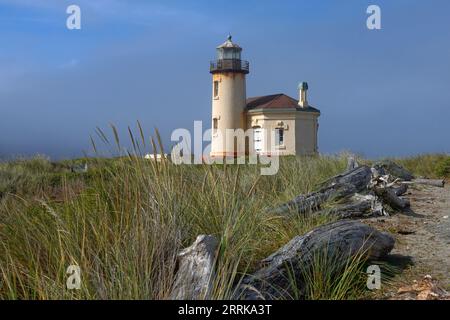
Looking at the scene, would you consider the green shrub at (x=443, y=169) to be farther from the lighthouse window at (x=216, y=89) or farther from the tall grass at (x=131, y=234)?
the lighthouse window at (x=216, y=89)

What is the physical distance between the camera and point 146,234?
383cm

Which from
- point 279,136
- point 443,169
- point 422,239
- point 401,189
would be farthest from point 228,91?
point 422,239

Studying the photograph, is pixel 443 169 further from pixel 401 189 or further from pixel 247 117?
pixel 247 117

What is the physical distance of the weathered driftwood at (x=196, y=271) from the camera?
3.50 m

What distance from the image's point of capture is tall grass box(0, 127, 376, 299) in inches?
137

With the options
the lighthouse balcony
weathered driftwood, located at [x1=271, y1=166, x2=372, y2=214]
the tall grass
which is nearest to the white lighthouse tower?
the lighthouse balcony

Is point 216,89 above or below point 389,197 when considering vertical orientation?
above

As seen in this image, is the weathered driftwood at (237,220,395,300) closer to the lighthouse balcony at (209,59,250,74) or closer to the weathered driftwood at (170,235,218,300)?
the weathered driftwood at (170,235,218,300)

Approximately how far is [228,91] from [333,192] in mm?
30149

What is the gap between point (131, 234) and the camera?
390cm

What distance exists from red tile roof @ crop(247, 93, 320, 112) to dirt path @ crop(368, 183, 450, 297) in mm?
27947
